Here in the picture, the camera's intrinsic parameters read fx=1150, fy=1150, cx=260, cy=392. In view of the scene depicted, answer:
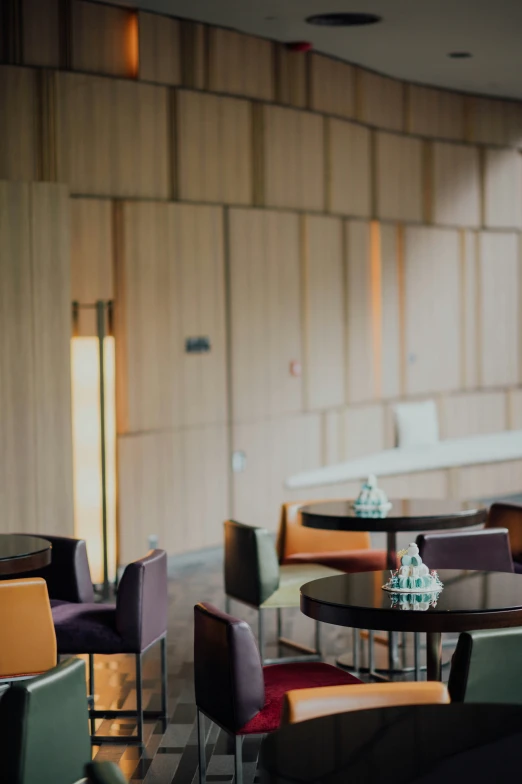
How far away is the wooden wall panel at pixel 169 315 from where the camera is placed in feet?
30.1

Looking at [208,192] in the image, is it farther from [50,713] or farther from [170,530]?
[50,713]

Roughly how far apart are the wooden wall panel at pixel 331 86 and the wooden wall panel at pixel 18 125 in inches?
126

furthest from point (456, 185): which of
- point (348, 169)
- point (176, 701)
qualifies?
point (176, 701)

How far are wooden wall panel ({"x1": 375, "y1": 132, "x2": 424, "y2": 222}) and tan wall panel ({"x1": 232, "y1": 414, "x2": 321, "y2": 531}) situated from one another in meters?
2.50

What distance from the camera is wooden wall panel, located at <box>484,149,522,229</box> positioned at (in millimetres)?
13227

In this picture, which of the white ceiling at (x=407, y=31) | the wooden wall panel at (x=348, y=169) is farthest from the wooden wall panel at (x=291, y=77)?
the wooden wall panel at (x=348, y=169)


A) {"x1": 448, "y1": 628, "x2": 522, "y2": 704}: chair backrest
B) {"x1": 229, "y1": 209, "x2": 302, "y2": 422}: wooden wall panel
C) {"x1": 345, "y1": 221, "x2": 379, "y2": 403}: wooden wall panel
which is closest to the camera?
{"x1": 448, "y1": 628, "x2": 522, "y2": 704}: chair backrest

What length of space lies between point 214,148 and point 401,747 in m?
7.71

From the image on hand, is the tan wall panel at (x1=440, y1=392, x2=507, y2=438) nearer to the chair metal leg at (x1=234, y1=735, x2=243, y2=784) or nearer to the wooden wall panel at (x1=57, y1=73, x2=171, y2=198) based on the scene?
the wooden wall panel at (x1=57, y1=73, x2=171, y2=198)

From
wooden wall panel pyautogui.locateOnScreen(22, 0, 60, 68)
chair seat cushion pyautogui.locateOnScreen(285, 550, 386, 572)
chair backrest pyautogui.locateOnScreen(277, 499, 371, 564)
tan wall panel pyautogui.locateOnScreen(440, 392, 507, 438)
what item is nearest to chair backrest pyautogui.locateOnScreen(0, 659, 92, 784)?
chair seat cushion pyautogui.locateOnScreen(285, 550, 386, 572)

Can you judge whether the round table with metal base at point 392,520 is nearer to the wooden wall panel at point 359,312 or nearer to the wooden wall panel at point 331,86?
the wooden wall panel at point 359,312

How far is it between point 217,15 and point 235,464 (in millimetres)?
3808

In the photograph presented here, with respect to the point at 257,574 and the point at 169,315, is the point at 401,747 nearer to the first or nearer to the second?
the point at 257,574

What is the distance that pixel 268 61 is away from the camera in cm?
1032
